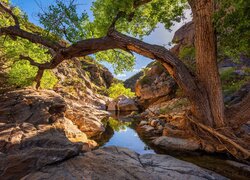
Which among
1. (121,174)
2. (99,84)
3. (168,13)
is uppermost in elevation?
(99,84)

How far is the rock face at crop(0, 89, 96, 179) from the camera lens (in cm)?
489

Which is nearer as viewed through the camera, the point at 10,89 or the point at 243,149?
the point at 243,149

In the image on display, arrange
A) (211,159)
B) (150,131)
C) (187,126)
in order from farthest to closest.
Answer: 1. (150,131)
2. (187,126)
3. (211,159)

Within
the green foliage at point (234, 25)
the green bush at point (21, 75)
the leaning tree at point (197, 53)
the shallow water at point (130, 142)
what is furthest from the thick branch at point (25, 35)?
the green foliage at point (234, 25)

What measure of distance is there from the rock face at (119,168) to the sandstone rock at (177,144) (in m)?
3.65

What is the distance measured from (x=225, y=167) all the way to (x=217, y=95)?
9.84ft

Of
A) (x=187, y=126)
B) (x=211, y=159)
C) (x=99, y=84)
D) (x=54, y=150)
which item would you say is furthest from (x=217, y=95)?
(x=99, y=84)

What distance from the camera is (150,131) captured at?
15258mm

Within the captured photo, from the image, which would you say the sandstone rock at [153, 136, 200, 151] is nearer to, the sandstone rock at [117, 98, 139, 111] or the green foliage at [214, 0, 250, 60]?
the green foliage at [214, 0, 250, 60]

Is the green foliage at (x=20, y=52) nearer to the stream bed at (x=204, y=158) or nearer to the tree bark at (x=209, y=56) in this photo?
the stream bed at (x=204, y=158)

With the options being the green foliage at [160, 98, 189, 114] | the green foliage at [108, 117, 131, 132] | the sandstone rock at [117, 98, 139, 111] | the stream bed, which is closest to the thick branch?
the stream bed

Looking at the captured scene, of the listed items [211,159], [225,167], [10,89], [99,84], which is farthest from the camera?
[99,84]

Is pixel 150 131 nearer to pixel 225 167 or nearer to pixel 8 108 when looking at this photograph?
pixel 225 167

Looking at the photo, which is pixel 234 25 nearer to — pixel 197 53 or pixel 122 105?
pixel 197 53
